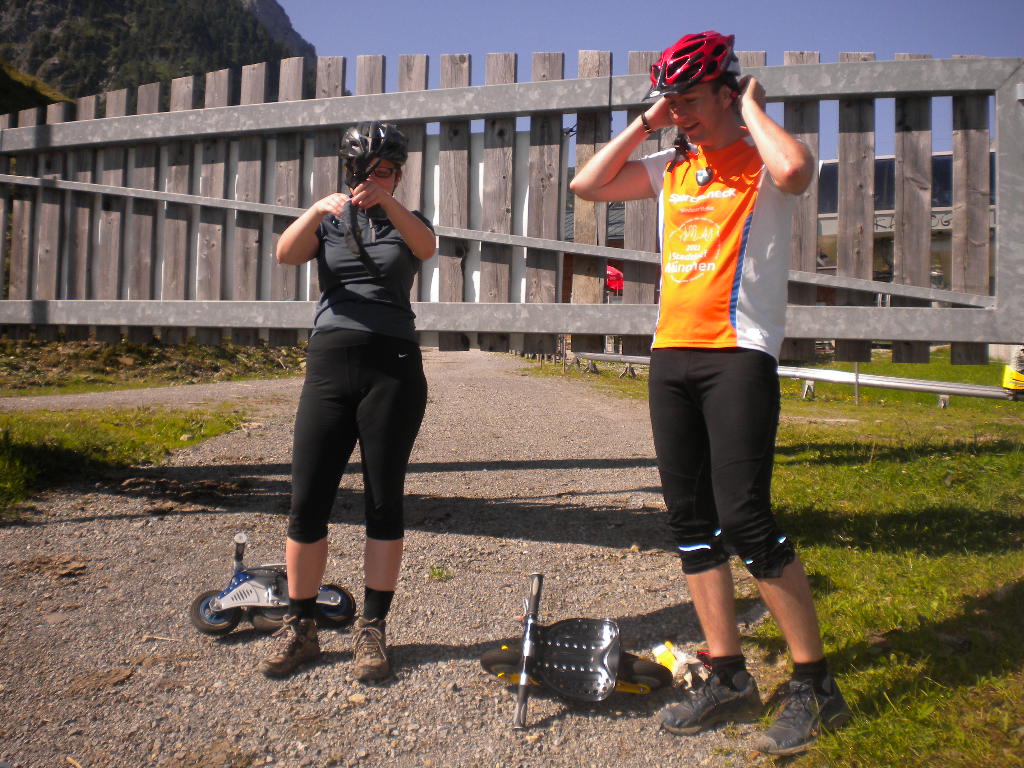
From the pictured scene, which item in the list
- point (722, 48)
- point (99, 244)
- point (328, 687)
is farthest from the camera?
point (99, 244)

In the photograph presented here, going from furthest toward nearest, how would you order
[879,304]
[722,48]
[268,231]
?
[268,231]
[879,304]
[722,48]

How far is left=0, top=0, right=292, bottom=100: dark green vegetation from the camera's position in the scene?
9594cm

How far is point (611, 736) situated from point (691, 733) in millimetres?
252

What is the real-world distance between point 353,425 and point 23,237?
4363 mm

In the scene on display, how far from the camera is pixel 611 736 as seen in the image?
2.67m

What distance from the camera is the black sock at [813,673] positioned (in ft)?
8.46

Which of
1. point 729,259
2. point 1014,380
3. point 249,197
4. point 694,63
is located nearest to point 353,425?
point 729,259

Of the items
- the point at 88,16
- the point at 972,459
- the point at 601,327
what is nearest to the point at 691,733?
the point at 601,327

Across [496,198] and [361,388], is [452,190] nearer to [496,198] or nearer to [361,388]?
[496,198]

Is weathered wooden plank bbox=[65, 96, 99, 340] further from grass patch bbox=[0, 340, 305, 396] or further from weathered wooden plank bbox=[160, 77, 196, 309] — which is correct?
grass patch bbox=[0, 340, 305, 396]

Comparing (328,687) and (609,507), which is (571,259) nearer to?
(609,507)

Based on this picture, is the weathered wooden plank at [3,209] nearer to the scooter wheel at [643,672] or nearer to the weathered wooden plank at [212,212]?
the weathered wooden plank at [212,212]

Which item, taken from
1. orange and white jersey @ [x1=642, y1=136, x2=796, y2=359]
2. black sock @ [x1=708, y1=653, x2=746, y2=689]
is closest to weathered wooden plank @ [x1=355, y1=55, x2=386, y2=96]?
orange and white jersey @ [x1=642, y1=136, x2=796, y2=359]

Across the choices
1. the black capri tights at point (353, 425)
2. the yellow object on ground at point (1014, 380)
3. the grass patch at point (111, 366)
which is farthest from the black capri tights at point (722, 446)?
the grass patch at point (111, 366)
